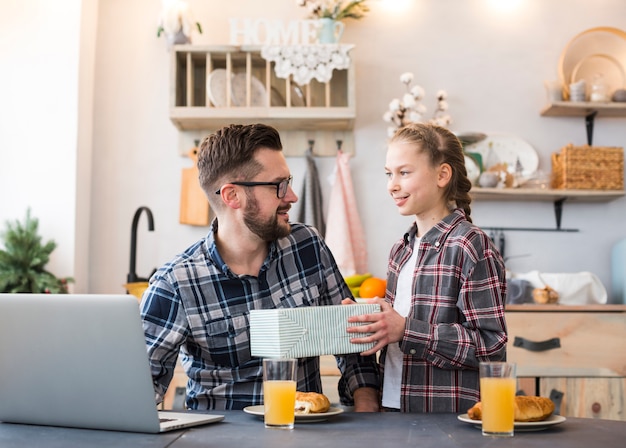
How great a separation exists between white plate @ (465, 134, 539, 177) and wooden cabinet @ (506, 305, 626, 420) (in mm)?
786

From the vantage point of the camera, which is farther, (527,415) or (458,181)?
(458,181)

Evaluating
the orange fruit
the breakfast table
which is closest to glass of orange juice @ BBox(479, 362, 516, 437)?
the breakfast table

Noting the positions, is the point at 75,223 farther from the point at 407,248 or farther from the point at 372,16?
the point at 407,248

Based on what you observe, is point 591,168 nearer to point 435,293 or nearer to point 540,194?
point 540,194

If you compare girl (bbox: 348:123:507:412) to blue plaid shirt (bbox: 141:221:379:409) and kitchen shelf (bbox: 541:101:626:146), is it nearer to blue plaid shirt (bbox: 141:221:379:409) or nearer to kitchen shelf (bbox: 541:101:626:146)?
blue plaid shirt (bbox: 141:221:379:409)

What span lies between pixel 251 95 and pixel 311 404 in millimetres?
2367

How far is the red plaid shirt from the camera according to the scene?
1.63 metres

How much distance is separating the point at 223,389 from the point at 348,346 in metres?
0.40

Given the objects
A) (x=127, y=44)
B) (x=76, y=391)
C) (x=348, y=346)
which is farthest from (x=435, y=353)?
(x=127, y=44)

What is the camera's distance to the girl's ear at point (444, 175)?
190 cm

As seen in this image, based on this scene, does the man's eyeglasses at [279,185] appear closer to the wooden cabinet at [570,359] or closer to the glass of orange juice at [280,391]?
the glass of orange juice at [280,391]

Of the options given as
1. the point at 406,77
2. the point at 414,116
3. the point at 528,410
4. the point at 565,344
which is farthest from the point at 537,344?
the point at 528,410

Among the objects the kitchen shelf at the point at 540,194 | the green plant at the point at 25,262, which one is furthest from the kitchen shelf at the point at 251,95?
the green plant at the point at 25,262

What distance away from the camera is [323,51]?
3457 millimetres
